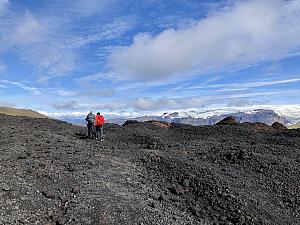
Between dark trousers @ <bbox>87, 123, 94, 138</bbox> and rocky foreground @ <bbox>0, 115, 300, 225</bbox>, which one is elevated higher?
dark trousers @ <bbox>87, 123, 94, 138</bbox>

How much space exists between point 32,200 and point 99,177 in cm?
370

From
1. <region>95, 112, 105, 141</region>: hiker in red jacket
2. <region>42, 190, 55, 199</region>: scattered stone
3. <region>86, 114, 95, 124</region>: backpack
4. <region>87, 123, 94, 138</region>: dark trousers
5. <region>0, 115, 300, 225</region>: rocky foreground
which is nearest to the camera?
<region>0, 115, 300, 225</region>: rocky foreground

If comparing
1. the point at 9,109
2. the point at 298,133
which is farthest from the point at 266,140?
the point at 9,109

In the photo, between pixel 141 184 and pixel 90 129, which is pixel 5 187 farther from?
pixel 90 129

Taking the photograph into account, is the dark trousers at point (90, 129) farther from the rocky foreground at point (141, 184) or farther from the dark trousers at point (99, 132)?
the rocky foreground at point (141, 184)

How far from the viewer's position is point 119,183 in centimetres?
1645

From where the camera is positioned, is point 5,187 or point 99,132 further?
point 99,132

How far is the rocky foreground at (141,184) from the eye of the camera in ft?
44.5

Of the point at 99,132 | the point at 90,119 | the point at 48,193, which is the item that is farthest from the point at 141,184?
the point at 99,132

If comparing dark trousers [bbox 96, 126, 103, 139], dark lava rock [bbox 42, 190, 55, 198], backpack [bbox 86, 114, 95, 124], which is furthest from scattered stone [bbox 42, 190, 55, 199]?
dark trousers [bbox 96, 126, 103, 139]

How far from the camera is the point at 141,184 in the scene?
16.8 m

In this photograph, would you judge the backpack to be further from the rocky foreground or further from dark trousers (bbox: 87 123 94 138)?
the rocky foreground

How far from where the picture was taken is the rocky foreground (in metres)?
13.6

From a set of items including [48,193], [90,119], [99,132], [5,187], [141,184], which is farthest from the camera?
[99,132]
